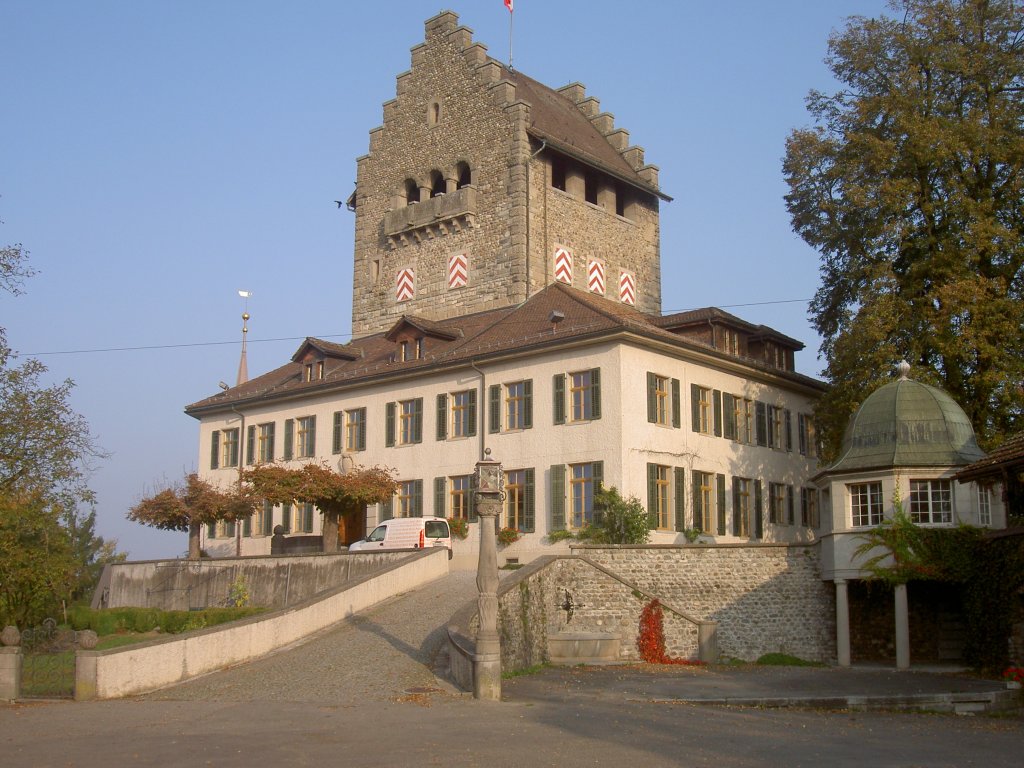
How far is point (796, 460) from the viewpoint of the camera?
40.4 metres

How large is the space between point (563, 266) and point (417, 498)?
11.6 meters

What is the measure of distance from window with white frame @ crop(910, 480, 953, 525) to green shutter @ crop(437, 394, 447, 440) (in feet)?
48.0

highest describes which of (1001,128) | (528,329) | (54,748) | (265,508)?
(1001,128)

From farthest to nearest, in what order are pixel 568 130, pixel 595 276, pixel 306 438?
pixel 568 130, pixel 595 276, pixel 306 438

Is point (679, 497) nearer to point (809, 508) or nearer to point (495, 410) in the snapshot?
point (495, 410)

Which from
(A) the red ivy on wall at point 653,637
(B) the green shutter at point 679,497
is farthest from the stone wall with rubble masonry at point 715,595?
(B) the green shutter at point 679,497

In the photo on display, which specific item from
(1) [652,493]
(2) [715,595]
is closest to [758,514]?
(1) [652,493]

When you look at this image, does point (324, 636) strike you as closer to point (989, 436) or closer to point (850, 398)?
point (850, 398)

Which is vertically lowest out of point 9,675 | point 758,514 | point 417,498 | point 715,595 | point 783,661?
point 783,661

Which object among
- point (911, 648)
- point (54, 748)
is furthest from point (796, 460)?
point (54, 748)

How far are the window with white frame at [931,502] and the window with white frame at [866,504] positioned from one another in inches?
30.0

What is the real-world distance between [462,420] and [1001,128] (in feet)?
55.2

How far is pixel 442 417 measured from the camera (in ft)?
123

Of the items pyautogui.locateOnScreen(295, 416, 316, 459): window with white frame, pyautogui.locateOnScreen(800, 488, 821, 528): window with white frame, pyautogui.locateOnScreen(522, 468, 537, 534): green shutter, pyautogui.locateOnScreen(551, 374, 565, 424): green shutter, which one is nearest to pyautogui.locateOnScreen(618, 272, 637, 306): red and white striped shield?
pyautogui.locateOnScreen(800, 488, 821, 528): window with white frame
